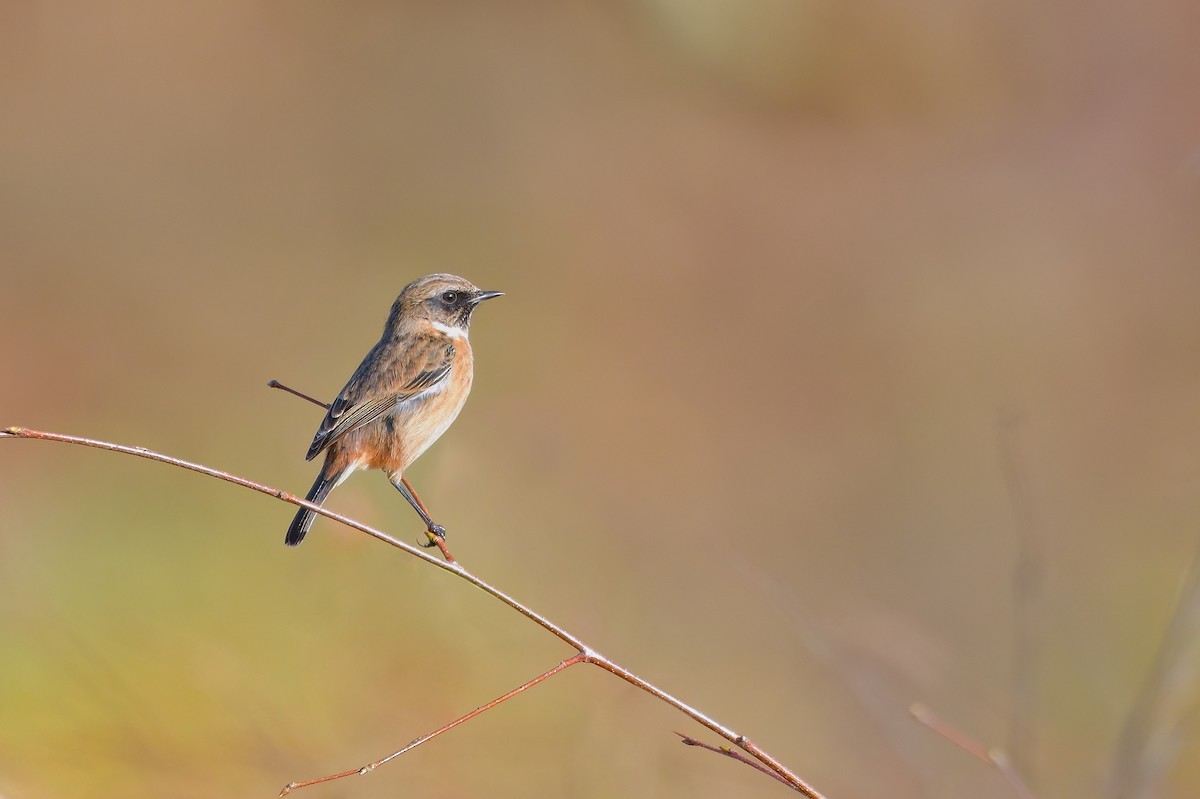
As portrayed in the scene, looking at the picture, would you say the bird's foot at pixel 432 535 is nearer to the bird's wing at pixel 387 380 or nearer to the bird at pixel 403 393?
the bird at pixel 403 393

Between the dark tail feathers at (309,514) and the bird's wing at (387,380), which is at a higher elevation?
the bird's wing at (387,380)

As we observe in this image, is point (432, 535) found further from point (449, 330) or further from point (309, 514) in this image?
point (449, 330)

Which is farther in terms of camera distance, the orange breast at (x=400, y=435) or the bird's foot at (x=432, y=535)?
the orange breast at (x=400, y=435)

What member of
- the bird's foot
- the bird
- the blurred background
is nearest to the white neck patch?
the bird

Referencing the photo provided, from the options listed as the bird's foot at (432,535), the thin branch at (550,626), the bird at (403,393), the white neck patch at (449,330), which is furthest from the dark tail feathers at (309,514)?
the thin branch at (550,626)

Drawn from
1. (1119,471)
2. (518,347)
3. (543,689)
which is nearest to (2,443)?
(518,347)

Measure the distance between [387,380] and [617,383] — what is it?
6.80 m

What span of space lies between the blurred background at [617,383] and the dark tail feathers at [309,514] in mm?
159

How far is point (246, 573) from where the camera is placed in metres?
6.80

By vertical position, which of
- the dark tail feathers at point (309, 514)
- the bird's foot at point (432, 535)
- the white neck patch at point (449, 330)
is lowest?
the dark tail feathers at point (309, 514)

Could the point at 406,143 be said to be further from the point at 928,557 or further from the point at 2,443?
the point at 928,557

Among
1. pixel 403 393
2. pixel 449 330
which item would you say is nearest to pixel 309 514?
pixel 403 393

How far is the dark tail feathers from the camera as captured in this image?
3648mm

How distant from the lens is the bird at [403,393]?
155 inches
